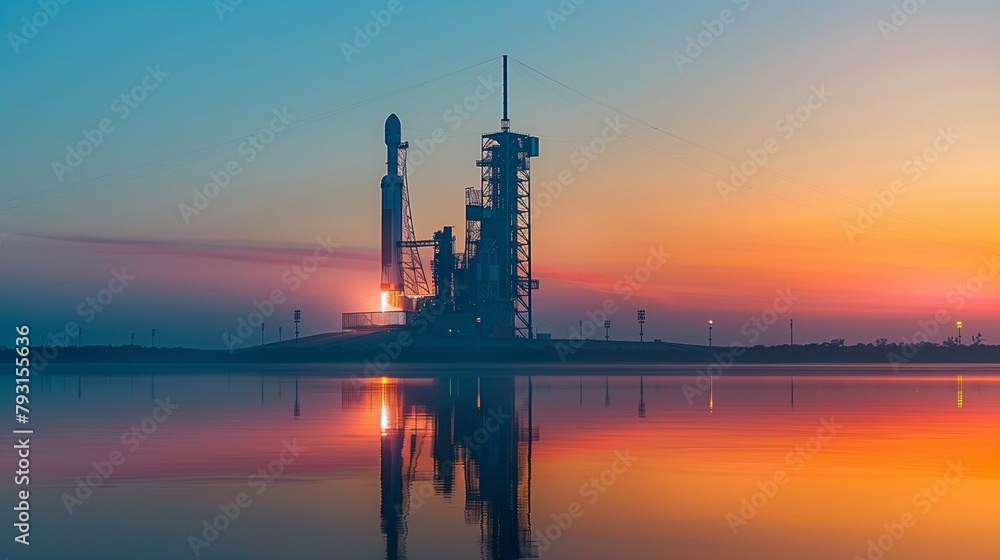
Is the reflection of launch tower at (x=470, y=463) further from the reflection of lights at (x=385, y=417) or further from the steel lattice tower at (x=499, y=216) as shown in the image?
the steel lattice tower at (x=499, y=216)

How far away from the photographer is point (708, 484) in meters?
24.0

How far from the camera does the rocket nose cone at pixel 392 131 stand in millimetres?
150750

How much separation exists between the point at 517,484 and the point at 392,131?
427ft

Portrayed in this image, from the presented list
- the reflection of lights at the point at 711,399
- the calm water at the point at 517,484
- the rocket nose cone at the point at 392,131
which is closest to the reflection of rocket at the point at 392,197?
the rocket nose cone at the point at 392,131

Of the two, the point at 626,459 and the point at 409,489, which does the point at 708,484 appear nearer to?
the point at 626,459

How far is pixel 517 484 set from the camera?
78.5 ft

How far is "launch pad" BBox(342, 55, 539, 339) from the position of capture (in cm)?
14862

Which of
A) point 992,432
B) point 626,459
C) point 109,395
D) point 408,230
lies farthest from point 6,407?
point 408,230

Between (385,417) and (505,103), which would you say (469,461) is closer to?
(385,417)

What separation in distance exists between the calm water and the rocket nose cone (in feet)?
351

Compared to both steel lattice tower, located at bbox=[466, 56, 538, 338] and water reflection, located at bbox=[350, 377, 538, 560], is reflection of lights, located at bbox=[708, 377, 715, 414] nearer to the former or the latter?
water reflection, located at bbox=[350, 377, 538, 560]

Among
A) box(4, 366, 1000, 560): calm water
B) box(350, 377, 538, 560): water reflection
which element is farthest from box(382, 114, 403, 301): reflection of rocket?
box(4, 366, 1000, 560): calm water

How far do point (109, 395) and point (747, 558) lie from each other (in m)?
49.7

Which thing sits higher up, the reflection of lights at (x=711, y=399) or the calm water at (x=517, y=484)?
the reflection of lights at (x=711, y=399)
